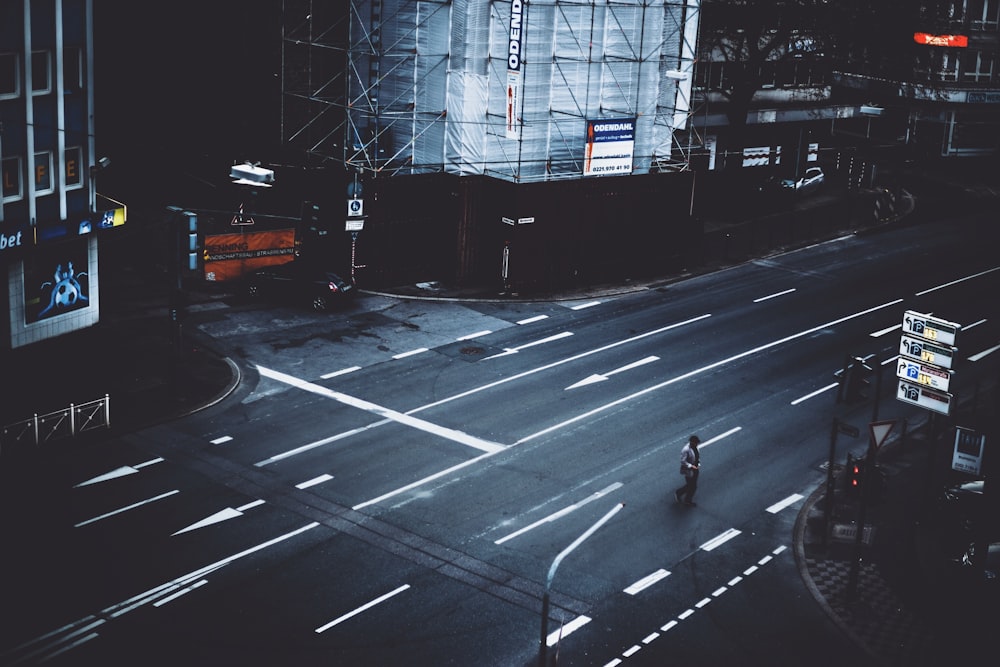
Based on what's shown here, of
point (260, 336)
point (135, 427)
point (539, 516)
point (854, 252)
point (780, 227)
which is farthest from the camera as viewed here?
point (780, 227)

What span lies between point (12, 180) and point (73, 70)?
415 centimetres

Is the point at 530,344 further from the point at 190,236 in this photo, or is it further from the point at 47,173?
the point at 47,173

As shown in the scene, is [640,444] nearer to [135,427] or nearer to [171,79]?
[135,427]

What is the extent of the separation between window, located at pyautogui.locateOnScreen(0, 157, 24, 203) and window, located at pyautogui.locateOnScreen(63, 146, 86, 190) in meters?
1.75

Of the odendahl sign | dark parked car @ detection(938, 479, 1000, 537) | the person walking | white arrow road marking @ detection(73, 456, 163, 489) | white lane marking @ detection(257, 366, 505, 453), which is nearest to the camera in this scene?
dark parked car @ detection(938, 479, 1000, 537)

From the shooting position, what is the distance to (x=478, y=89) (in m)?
42.9

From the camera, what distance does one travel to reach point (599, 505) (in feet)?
86.9

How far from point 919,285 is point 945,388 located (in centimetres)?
2383

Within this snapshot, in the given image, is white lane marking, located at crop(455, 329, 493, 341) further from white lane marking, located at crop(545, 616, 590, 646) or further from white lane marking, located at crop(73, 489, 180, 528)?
white lane marking, located at crop(545, 616, 590, 646)

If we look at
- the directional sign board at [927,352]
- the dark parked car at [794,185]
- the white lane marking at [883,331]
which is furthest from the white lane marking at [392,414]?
the dark parked car at [794,185]

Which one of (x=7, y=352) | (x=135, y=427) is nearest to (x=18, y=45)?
(x=7, y=352)

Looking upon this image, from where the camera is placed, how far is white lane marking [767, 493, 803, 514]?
2686cm

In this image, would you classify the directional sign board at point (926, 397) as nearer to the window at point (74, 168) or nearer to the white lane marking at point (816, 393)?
the white lane marking at point (816, 393)

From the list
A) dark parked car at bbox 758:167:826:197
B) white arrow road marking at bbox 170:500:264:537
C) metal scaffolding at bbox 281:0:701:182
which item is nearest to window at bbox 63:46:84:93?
metal scaffolding at bbox 281:0:701:182
